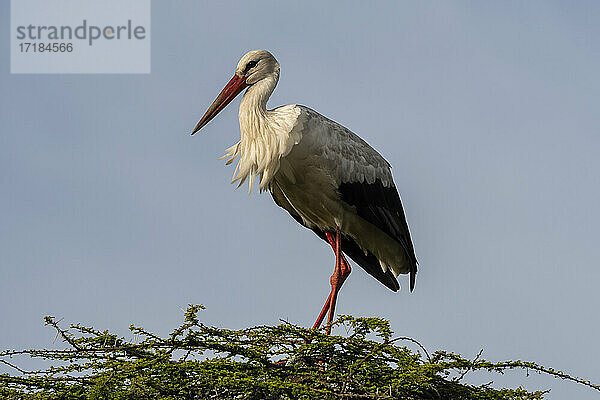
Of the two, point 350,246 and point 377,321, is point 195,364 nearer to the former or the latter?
point 377,321

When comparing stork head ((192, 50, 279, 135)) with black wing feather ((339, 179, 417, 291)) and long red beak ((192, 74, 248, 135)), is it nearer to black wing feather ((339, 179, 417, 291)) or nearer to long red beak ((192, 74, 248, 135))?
long red beak ((192, 74, 248, 135))

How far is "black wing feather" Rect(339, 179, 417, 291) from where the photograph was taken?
7.66 meters

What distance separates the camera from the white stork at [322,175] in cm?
732

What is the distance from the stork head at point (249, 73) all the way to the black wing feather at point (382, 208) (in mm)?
1237

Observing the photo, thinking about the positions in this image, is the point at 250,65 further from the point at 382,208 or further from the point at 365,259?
the point at 365,259

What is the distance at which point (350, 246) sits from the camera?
829 centimetres

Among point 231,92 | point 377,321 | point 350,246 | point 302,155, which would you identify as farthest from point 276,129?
point 377,321

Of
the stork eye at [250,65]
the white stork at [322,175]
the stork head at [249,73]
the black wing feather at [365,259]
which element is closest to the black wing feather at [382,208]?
the white stork at [322,175]

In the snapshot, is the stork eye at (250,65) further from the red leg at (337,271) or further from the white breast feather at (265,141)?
the red leg at (337,271)

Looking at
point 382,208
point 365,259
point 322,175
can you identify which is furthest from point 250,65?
point 365,259

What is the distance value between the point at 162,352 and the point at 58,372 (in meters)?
0.67

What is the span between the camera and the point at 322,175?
7.41 m

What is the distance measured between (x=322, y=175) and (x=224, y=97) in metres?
1.26

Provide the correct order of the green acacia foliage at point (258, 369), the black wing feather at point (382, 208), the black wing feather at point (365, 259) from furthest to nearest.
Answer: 1. the black wing feather at point (365, 259)
2. the black wing feather at point (382, 208)
3. the green acacia foliage at point (258, 369)
